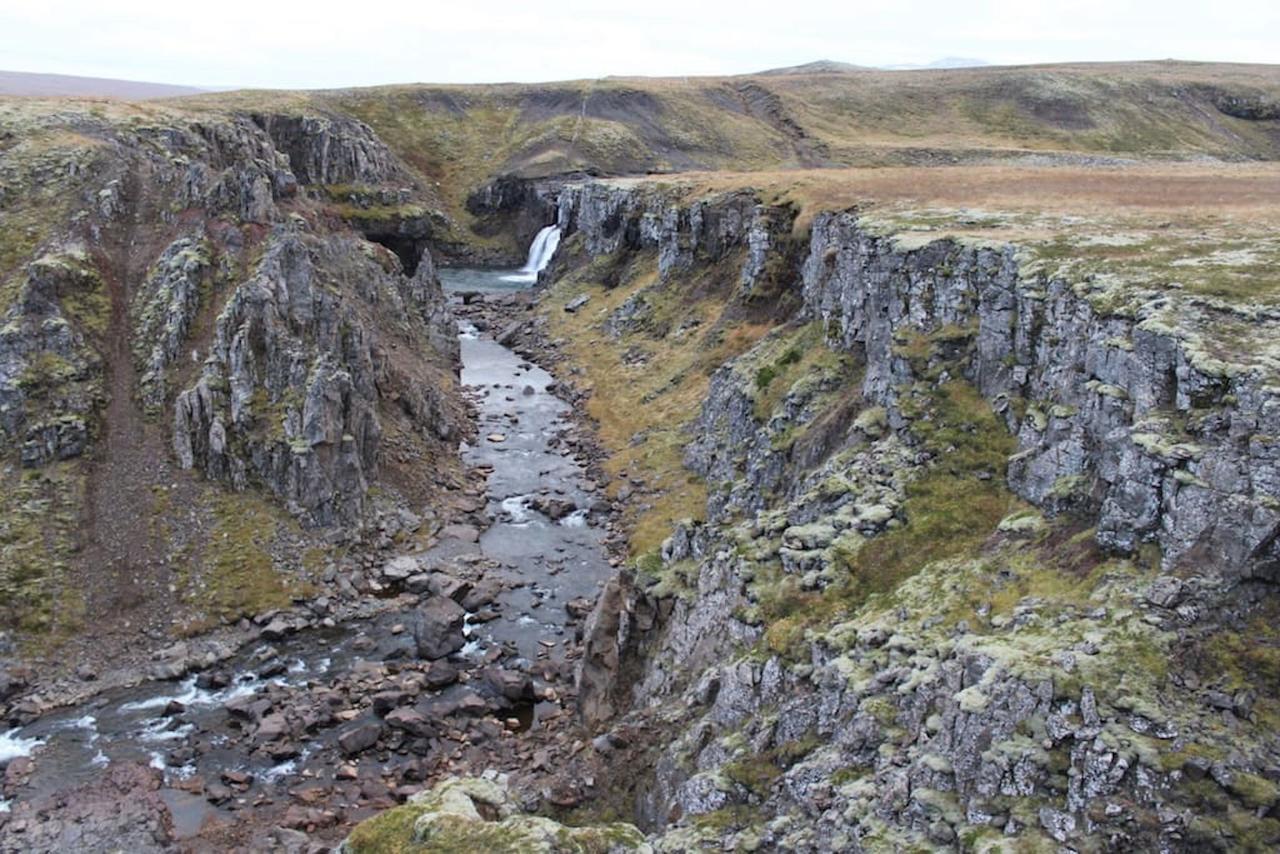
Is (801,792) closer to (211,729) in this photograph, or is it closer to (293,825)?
(293,825)

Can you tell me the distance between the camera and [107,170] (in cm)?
7331

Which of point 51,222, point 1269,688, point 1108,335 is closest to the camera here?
point 1269,688

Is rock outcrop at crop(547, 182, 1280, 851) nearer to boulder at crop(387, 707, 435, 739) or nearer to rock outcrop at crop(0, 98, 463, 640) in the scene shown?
boulder at crop(387, 707, 435, 739)

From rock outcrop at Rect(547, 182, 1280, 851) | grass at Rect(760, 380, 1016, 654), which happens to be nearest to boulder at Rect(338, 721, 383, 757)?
rock outcrop at Rect(547, 182, 1280, 851)

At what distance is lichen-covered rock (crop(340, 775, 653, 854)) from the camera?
997 inches

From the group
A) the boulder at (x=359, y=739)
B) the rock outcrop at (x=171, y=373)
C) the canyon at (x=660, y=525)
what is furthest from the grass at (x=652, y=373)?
the boulder at (x=359, y=739)

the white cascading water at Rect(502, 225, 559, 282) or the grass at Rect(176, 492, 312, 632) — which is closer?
the grass at Rect(176, 492, 312, 632)

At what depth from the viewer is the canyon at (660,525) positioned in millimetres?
25953

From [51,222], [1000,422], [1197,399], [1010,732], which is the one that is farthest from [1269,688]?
[51,222]

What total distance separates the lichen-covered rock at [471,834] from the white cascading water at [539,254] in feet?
375

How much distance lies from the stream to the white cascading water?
75360 millimetres

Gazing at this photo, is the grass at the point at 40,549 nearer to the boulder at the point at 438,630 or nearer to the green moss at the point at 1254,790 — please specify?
the boulder at the point at 438,630

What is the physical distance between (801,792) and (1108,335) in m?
20.6

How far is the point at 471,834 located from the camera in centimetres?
2570
